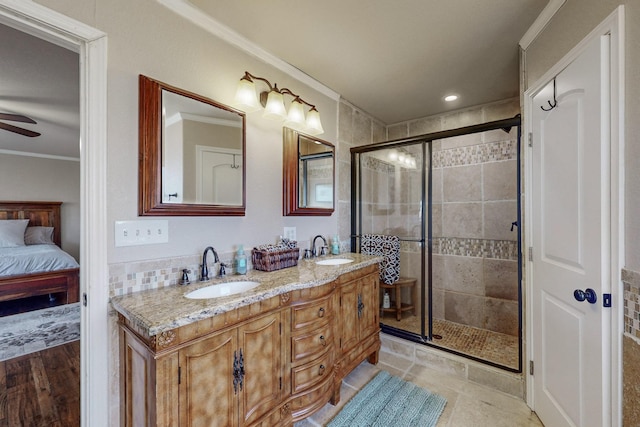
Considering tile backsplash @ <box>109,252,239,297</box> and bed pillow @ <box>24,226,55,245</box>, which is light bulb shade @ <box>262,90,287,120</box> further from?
bed pillow @ <box>24,226,55,245</box>

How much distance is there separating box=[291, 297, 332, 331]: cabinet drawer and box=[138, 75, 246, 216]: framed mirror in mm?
735

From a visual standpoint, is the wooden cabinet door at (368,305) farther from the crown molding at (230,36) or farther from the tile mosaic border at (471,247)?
the crown molding at (230,36)

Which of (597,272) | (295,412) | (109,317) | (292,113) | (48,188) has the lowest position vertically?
(295,412)

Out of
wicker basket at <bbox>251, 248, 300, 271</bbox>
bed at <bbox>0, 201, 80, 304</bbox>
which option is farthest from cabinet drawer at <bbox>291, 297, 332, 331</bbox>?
bed at <bbox>0, 201, 80, 304</bbox>

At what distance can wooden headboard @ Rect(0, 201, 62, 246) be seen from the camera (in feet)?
14.6

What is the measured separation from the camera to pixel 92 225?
1.21m

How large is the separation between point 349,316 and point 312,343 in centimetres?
45

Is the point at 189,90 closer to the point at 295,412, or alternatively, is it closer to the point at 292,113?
the point at 292,113

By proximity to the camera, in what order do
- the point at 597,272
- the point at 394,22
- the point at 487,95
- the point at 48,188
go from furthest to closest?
the point at 48,188, the point at 487,95, the point at 394,22, the point at 597,272

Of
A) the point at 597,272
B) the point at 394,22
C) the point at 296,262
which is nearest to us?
the point at 597,272

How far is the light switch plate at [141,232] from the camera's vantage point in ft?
4.21

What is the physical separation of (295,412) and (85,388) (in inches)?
40.6

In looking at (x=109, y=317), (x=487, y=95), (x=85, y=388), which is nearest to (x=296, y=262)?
(x=109, y=317)

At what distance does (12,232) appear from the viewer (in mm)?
4289
